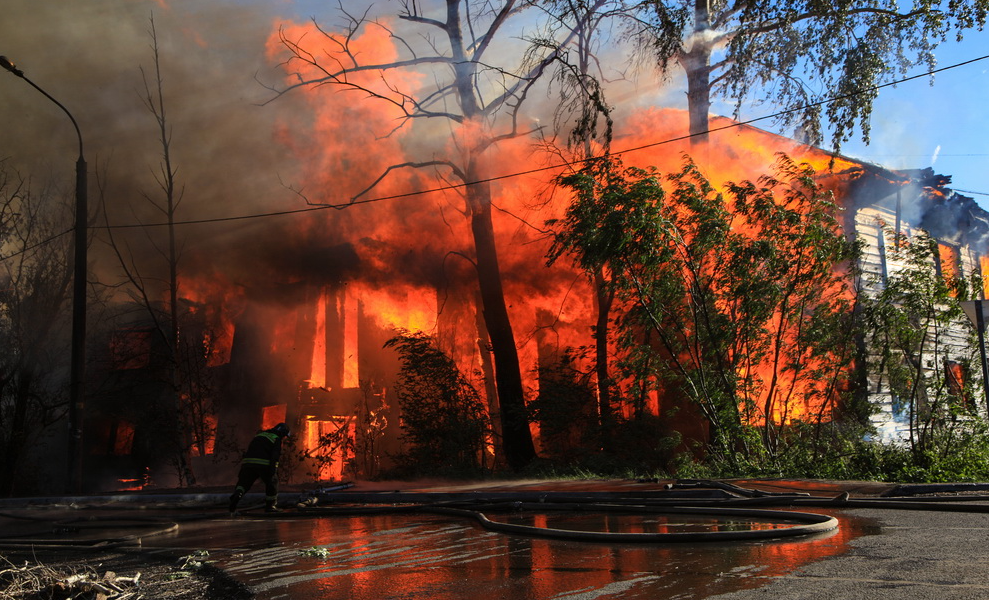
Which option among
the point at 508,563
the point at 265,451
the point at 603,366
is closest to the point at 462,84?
the point at 603,366

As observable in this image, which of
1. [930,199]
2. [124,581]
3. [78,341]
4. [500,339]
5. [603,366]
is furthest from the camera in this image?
[930,199]

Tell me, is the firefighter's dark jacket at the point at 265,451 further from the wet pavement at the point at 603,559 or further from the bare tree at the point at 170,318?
the bare tree at the point at 170,318

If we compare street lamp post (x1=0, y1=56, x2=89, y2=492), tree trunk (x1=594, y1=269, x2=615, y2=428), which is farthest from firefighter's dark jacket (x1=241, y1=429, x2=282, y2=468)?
tree trunk (x1=594, y1=269, x2=615, y2=428)

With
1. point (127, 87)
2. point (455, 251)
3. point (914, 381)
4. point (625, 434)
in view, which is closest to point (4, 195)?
point (127, 87)

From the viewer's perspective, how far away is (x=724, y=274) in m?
12.8

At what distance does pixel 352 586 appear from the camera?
4.58 metres

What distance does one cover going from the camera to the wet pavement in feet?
12.9

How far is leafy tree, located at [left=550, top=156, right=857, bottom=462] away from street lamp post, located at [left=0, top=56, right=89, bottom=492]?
30.9 ft

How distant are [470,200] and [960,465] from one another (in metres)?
11.7

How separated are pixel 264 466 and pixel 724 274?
7.68 meters

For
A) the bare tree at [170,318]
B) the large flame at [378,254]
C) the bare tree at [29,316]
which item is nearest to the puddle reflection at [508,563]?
the large flame at [378,254]

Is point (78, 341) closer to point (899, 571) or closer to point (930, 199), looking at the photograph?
point (899, 571)

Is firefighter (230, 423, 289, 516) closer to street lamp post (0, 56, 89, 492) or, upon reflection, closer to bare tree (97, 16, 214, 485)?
street lamp post (0, 56, 89, 492)

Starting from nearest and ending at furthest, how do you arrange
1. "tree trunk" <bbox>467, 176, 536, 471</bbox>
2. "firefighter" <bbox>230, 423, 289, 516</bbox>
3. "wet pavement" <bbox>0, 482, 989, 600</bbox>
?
"wet pavement" <bbox>0, 482, 989, 600</bbox>
"firefighter" <bbox>230, 423, 289, 516</bbox>
"tree trunk" <bbox>467, 176, 536, 471</bbox>
